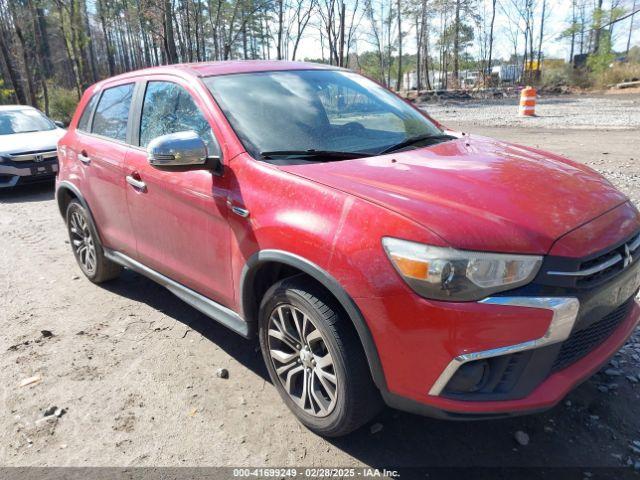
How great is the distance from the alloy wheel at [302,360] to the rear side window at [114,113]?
206 cm

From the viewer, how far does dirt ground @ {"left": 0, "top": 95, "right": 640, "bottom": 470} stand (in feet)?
8.13

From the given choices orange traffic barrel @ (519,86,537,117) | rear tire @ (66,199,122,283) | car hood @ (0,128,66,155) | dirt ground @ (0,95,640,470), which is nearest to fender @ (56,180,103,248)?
rear tire @ (66,199,122,283)

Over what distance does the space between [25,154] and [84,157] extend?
5.66 metres

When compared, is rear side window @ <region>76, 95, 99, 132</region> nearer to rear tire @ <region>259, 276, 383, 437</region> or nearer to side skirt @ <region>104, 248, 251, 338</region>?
side skirt @ <region>104, 248, 251, 338</region>

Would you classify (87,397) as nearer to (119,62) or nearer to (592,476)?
(592,476)

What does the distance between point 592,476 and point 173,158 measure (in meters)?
2.55

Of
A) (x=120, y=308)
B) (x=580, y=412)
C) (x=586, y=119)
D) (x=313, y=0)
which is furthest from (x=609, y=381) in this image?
(x=313, y=0)

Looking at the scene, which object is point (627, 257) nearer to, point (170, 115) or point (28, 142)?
point (170, 115)

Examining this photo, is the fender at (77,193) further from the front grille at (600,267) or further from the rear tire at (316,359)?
the front grille at (600,267)

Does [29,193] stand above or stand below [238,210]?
below

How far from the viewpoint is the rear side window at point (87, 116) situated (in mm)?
4461

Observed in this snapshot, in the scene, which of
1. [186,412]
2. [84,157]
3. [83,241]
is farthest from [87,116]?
[186,412]

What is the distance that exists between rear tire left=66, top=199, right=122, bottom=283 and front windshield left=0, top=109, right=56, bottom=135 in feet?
21.8

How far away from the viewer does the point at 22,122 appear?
10.4m
